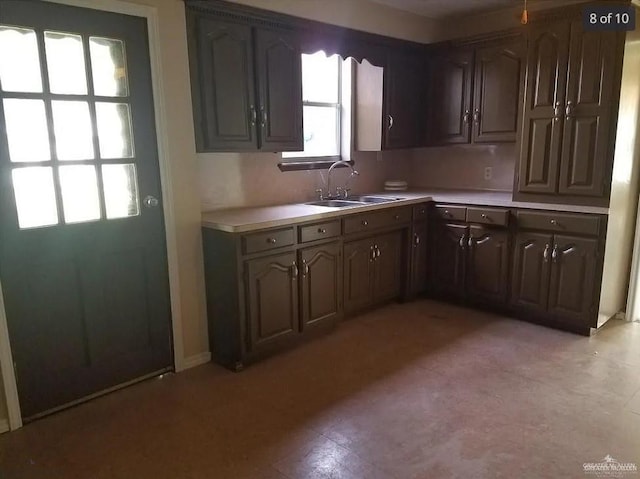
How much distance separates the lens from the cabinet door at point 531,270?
11.4 ft

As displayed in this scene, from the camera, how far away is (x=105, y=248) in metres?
2.61

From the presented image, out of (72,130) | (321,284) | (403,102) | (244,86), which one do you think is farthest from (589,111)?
(72,130)

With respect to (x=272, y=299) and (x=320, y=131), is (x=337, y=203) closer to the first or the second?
(x=320, y=131)

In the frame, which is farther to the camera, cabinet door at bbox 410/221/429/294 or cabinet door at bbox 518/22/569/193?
cabinet door at bbox 410/221/429/294

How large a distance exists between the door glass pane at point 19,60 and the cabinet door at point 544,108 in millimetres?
3120

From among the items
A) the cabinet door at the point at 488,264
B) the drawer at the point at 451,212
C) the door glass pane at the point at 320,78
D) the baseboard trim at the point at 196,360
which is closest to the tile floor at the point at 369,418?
the baseboard trim at the point at 196,360

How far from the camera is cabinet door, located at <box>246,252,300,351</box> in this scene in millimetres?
2918

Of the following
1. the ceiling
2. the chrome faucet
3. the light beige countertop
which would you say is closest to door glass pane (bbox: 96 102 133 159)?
the light beige countertop

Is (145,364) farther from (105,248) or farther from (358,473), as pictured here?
(358,473)

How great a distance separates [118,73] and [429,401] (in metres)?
2.42

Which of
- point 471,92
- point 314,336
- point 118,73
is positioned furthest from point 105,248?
point 471,92

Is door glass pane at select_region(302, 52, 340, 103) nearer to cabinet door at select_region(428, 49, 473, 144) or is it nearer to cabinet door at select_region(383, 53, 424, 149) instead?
cabinet door at select_region(383, 53, 424, 149)

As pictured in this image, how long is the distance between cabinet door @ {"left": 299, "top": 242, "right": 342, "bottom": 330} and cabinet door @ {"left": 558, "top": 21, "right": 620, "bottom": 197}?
5.69ft

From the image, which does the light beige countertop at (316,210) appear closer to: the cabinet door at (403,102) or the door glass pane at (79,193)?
the cabinet door at (403,102)
